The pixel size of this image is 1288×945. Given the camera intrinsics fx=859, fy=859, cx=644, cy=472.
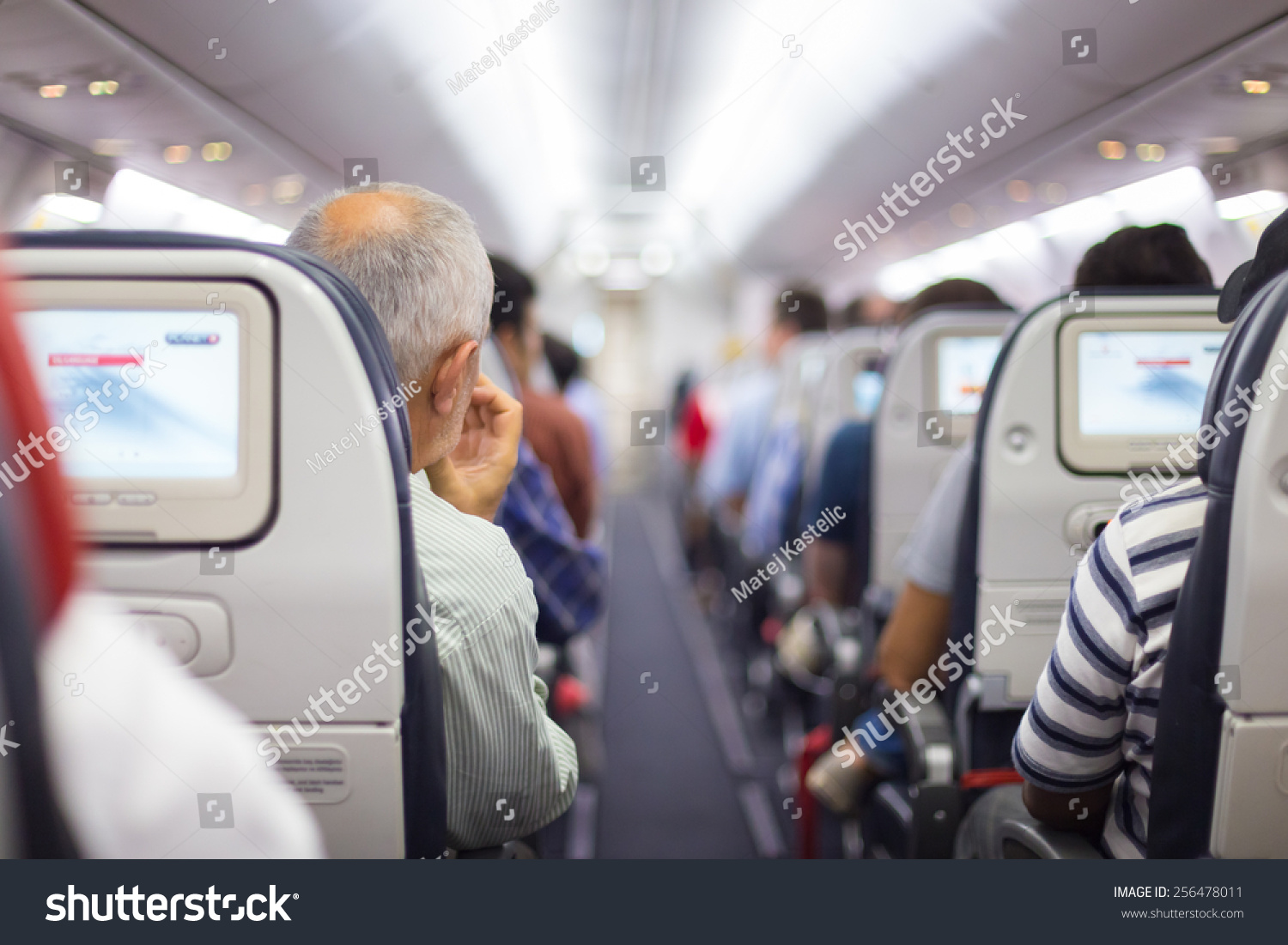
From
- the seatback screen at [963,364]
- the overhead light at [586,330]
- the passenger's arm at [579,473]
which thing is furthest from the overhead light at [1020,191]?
the overhead light at [586,330]

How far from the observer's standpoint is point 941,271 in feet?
18.7

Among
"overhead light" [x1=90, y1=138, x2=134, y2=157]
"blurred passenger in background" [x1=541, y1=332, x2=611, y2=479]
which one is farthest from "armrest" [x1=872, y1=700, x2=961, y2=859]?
"blurred passenger in background" [x1=541, y1=332, x2=611, y2=479]

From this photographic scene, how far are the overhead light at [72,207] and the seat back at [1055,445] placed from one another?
1.57 meters

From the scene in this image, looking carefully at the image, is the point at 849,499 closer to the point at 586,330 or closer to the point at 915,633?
the point at 915,633

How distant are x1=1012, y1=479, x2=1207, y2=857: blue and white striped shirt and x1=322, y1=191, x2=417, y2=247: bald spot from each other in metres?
1.06

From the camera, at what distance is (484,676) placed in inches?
48.4

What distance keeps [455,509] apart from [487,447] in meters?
0.14

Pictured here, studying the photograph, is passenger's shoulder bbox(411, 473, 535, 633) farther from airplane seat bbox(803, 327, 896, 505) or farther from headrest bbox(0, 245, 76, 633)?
airplane seat bbox(803, 327, 896, 505)

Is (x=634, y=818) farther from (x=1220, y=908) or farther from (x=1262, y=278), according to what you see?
(x=1262, y=278)

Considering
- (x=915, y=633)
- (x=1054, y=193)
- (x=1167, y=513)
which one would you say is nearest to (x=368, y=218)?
(x=1167, y=513)

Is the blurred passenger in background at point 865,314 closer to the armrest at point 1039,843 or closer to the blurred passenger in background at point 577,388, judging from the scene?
the blurred passenger in background at point 577,388

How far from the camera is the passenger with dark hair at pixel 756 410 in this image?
15.5 feet

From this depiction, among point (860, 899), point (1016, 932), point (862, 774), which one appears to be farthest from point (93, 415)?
point (862, 774)

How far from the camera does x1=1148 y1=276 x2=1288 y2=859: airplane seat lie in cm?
99
